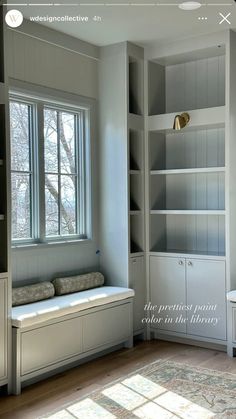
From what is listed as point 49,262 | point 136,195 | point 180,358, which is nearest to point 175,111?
point 136,195

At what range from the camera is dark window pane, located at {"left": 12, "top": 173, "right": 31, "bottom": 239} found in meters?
4.23

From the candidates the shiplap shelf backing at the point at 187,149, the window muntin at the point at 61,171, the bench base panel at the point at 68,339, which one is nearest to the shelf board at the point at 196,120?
the shiplap shelf backing at the point at 187,149

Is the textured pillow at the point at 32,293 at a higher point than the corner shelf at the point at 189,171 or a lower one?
lower

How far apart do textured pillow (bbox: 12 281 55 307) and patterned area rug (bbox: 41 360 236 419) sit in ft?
3.00

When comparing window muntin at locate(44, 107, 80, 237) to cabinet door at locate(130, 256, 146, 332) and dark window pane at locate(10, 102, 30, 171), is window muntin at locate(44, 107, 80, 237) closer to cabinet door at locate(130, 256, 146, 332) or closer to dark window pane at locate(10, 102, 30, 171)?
dark window pane at locate(10, 102, 30, 171)

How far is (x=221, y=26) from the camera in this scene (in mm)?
4355

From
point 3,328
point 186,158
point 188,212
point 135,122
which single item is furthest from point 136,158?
point 3,328

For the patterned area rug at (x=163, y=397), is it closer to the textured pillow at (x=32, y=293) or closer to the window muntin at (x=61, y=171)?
the textured pillow at (x=32, y=293)

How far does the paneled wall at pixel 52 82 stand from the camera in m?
4.16

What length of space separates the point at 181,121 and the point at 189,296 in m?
1.64

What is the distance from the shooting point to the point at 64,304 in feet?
13.1

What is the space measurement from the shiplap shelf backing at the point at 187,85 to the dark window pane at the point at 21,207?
153 centimetres

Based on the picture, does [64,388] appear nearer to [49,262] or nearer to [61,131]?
[49,262]

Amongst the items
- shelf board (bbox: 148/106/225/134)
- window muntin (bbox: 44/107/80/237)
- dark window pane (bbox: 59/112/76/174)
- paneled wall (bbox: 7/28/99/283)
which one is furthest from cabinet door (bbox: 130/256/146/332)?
shelf board (bbox: 148/106/225/134)
